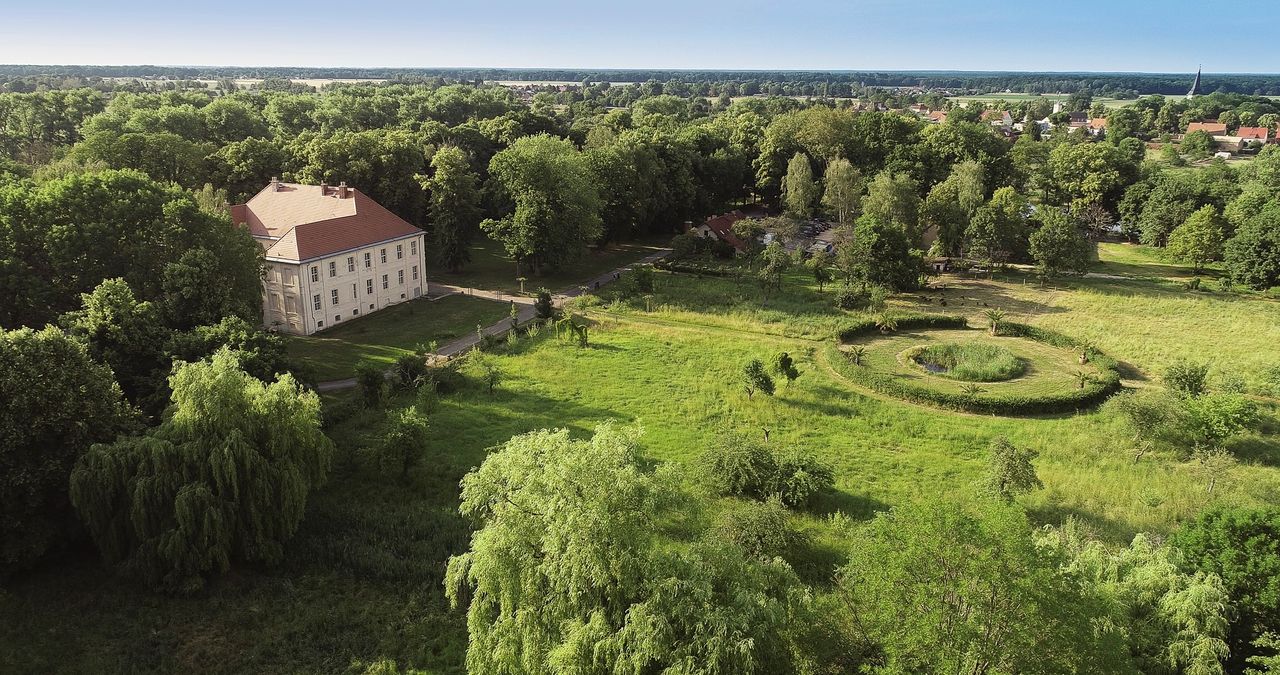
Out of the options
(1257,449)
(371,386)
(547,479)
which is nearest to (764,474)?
(547,479)

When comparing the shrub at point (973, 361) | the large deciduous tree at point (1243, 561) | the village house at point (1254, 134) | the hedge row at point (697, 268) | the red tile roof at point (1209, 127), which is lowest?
the shrub at point (973, 361)

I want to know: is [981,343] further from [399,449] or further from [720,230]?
[399,449]

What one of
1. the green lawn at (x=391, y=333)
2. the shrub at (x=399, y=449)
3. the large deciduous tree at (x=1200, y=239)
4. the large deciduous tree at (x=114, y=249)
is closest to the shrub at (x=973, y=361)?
the green lawn at (x=391, y=333)

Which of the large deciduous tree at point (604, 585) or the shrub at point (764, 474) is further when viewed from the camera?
the shrub at point (764, 474)

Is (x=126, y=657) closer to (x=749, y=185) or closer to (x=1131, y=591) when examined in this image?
(x=1131, y=591)

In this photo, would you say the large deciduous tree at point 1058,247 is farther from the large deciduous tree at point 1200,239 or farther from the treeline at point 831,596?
the treeline at point 831,596

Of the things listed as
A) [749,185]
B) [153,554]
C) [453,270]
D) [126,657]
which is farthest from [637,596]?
[749,185]

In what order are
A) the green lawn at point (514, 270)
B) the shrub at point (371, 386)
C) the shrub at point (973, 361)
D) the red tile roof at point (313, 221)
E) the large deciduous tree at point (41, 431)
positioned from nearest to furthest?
the large deciduous tree at point (41, 431) → the shrub at point (371, 386) → the shrub at point (973, 361) → the red tile roof at point (313, 221) → the green lawn at point (514, 270)
